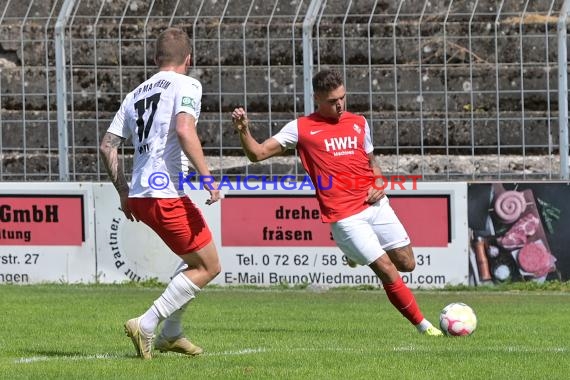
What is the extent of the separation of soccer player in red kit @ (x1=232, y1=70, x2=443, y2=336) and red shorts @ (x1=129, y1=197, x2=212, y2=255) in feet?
5.71

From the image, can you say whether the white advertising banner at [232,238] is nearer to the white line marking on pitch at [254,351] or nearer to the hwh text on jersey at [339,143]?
the hwh text on jersey at [339,143]

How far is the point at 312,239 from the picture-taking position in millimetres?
14789

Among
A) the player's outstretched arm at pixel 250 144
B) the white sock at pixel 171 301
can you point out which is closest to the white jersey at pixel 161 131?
the white sock at pixel 171 301

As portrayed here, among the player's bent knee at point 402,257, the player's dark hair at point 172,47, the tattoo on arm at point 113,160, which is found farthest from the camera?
the player's bent knee at point 402,257

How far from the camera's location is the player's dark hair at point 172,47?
8258 mm

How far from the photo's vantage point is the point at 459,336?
31.9 feet

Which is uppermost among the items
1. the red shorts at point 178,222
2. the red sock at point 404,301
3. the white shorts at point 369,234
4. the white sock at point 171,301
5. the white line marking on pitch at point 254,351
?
the red shorts at point 178,222

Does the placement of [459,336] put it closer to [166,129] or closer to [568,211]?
[166,129]

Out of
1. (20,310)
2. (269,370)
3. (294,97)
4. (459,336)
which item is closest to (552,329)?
(459,336)

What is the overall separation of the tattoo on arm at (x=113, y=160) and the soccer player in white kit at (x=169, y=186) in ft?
0.18

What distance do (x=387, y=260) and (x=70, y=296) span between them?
194 inches

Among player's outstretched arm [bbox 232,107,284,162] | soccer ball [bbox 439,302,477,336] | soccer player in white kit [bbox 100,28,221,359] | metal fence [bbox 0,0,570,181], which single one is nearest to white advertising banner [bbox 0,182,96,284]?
metal fence [bbox 0,0,570,181]

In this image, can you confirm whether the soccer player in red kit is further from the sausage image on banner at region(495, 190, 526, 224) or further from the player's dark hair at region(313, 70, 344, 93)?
the sausage image on banner at region(495, 190, 526, 224)

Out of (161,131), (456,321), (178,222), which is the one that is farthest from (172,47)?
(456,321)
